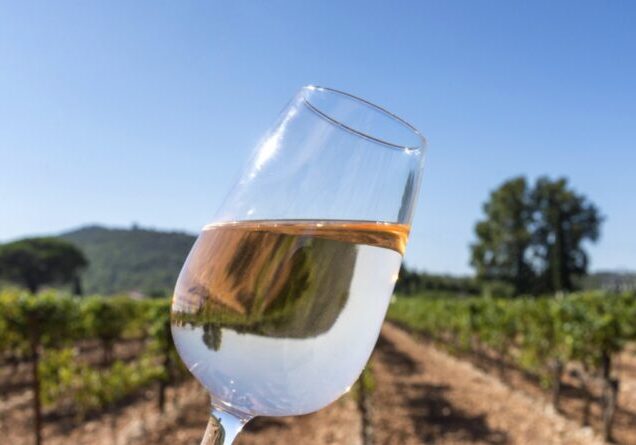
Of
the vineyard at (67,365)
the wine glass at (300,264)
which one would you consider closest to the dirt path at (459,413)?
the vineyard at (67,365)

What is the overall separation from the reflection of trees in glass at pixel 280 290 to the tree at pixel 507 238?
53152 mm

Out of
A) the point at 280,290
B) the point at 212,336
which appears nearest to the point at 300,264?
the point at 280,290

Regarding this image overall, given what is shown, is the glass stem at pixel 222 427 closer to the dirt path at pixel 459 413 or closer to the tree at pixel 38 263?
the dirt path at pixel 459 413

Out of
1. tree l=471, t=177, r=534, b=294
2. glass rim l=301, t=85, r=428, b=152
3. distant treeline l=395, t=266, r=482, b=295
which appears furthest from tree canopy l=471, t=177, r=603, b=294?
glass rim l=301, t=85, r=428, b=152

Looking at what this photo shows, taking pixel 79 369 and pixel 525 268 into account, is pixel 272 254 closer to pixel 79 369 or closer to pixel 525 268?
pixel 79 369

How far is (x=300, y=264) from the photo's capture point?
28.7 inches

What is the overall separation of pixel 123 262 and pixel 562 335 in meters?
94.0

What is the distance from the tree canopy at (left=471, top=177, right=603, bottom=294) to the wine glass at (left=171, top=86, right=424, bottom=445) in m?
53.1

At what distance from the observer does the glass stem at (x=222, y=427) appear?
0.68 m

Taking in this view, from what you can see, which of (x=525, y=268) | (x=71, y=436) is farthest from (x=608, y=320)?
(x=525, y=268)

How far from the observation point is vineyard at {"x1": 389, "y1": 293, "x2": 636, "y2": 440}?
1073 cm

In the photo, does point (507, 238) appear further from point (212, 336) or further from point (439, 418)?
point (212, 336)

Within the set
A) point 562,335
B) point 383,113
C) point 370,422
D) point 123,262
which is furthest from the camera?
point 123,262

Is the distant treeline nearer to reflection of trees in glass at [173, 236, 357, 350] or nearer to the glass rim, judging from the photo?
the glass rim
